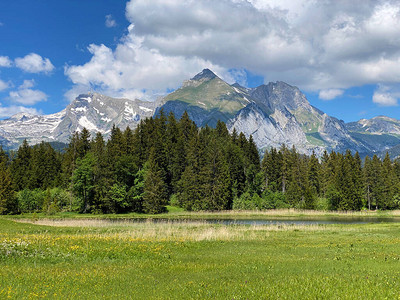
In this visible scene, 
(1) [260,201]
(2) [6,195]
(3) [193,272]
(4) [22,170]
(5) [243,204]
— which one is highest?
(4) [22,170]

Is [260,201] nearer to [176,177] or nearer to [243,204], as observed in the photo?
[243,204]

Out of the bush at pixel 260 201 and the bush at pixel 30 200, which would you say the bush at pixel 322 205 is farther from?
the bush at pixel 30 200

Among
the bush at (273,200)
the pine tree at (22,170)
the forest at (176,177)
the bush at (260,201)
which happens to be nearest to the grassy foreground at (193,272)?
the forest at (176,177)

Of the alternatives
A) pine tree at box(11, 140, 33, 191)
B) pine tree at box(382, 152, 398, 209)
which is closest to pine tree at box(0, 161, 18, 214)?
pine tree at box(11, 140, 33, 191)

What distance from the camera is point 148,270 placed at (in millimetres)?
18109

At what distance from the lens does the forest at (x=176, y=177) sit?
307ft

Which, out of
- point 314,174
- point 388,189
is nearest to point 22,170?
point 314,174

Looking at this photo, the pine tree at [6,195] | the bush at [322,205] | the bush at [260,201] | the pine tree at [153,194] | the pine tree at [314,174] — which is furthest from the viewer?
the pine tree at [314,174]

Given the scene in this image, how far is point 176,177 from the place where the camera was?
4237 inches

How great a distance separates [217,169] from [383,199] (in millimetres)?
61843

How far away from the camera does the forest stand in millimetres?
93438

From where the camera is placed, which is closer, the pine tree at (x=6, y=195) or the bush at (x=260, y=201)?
the pine tree at (x=6, y=195)

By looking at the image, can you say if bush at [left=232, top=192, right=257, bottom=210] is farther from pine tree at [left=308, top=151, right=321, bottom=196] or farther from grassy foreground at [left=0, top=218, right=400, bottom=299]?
grassy foreground at [left=0, top=218, right=400, bottom=299]

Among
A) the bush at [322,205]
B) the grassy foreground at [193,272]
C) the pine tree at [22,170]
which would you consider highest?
the pine tree at [22,170]
